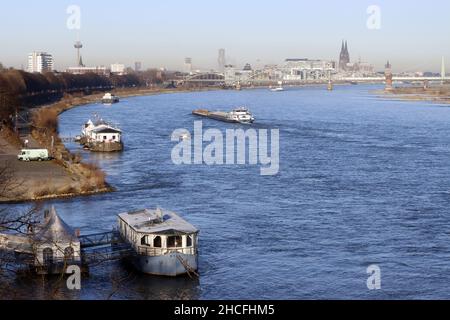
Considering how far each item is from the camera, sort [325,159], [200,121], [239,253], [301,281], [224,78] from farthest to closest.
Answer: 1. [224,78]
2. [200,121]
3. [325,159]
4. [239,253]
5. [301,281]

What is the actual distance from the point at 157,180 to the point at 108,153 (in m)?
5.84

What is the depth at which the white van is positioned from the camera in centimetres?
1678

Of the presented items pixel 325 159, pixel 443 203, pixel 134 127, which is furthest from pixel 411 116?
pixel 443 203

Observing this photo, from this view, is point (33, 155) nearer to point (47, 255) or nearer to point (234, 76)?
point (47, 255)

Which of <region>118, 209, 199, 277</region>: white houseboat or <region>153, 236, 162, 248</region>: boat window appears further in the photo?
<region>153, 236, 162, 248</region>: boat window

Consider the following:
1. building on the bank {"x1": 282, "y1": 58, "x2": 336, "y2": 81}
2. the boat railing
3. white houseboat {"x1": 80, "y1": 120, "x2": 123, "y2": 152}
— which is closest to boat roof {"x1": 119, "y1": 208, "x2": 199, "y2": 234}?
the boat railing

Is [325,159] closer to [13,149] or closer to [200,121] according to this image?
[13,149]

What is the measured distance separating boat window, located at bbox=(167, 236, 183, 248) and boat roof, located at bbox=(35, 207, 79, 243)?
1039 mm

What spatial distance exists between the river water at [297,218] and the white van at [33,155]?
4.63 feet

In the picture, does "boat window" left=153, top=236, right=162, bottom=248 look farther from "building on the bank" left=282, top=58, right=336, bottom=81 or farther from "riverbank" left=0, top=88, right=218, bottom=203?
"building on the bank" left=282, top=58, right=336, bottom=81

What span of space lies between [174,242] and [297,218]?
295 cm

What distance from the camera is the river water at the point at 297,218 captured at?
26.0 ft

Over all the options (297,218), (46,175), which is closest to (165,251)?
(297,218)

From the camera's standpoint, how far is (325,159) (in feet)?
58.4
